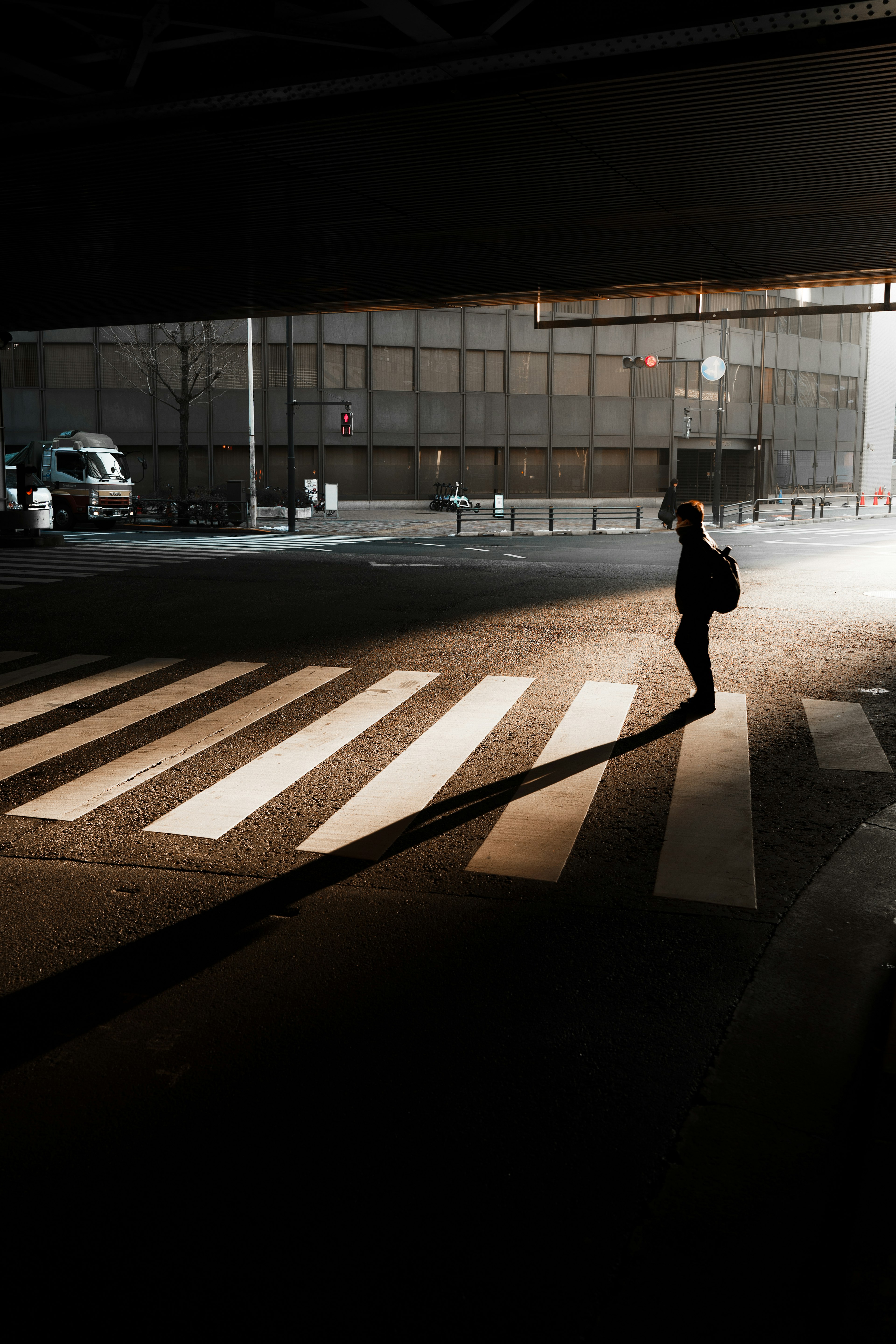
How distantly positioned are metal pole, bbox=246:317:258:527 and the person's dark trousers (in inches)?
1283

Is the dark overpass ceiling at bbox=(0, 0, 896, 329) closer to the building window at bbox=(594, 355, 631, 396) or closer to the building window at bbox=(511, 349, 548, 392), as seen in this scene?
the building window at bbox=(511, 349, 548, 392)

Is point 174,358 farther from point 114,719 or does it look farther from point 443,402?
point 114,719

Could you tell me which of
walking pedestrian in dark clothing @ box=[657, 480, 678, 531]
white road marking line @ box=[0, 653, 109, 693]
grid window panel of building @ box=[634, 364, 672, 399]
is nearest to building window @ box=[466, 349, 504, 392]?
grid window panel of building @ box=[634, 364, 672, 399]

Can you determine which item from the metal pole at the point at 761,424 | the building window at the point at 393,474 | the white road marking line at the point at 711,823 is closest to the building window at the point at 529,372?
the building window at the point at 393,474

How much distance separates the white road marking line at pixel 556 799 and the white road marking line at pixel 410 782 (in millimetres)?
579

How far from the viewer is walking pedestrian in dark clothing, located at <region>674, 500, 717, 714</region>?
Answer: 974 centimetres

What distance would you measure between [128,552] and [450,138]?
18580 millimetres

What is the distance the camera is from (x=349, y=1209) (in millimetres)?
3125

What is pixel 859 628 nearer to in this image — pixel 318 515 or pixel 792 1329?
pixel 792 1329

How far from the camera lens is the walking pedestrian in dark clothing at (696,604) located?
974 cm

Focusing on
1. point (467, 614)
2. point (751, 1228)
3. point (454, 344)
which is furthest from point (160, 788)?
point (454, 344)

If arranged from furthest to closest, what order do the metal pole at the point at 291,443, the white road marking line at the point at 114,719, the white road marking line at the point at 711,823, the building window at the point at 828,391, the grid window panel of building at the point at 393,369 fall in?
the building window at the point at 828,391, the grid window panel of building at the point at 393,369, the metal pole at the point at 291,443, the white road marking line at the point at 114,719, the white road marking line at the point at 711,823

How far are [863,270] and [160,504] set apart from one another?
1207 inches

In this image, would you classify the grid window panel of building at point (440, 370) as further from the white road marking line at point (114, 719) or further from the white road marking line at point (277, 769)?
the white road marking line at point (277, 769)
